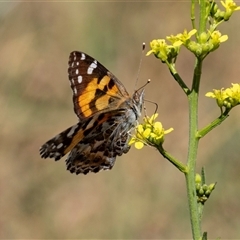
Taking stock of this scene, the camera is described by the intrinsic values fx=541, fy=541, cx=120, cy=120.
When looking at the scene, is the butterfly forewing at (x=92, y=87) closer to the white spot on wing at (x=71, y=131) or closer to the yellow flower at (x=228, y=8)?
the white spot on wing at (x=71, y=131)

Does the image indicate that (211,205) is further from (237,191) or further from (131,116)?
(131,116)

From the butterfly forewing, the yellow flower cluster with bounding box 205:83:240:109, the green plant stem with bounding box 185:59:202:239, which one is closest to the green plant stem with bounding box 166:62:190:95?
the green plant stem with bounding box 185:59:202:239

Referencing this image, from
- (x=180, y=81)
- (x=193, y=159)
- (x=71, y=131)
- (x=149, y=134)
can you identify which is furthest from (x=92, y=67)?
(x=193, y=159)

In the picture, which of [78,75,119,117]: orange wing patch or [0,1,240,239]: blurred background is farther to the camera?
[0,1,240,239]: blurred background

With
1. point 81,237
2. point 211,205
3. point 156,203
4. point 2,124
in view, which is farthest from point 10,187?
point 211,205

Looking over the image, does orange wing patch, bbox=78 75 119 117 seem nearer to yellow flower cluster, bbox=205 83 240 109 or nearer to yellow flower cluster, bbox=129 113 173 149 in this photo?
yellow flower cluster, bbox=129 113 173 149

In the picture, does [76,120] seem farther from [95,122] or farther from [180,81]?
A: [180,81]
